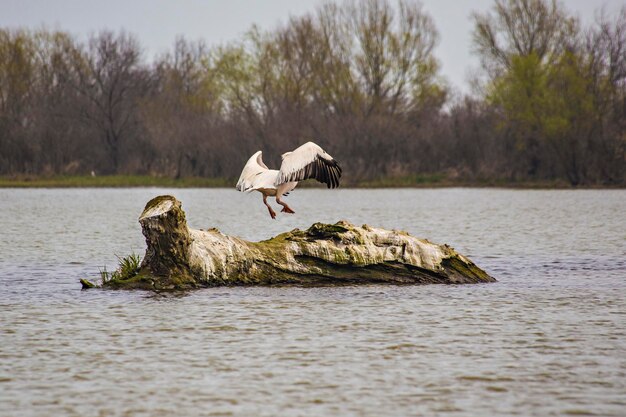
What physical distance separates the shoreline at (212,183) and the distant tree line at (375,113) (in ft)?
1.55

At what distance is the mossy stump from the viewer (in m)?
14.3

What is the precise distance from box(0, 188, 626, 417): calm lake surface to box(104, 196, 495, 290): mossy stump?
0.23m

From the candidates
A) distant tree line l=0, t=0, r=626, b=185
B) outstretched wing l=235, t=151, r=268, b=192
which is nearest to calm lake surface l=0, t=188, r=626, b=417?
outstretched wing l=235, t=151, r=268, b=192

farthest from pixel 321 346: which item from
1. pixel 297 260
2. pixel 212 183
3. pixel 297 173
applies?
pixel 212 183

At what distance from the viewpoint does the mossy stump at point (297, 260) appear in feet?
46.8

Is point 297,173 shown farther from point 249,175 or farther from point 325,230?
point 325,230

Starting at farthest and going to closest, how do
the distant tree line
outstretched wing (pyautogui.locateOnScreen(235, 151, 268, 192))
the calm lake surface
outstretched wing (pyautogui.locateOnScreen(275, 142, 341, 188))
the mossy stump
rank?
1. the distant tree line
2. outstretched wing (pyautogui.locateOnScreen(235, 151, 268, 192))
3. outstretched wing (pyautogui.locateOnScreen(275, 142, 341, 188))
4. the mossy stump
5. the calm lake surface

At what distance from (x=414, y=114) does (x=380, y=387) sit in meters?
57.3

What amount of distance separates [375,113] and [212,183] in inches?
423

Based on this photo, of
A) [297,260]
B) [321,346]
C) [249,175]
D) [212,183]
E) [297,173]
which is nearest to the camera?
[321,346]

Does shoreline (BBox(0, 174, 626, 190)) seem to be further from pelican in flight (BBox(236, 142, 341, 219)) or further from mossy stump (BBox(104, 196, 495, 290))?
mossy stump (BBox(104, 196, 495, 290))

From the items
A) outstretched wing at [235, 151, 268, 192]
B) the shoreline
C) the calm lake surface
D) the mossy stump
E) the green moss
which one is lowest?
the calm lake surface

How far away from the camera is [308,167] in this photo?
1545cm

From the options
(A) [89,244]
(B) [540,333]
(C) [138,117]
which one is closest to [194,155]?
(C) [138,117]
